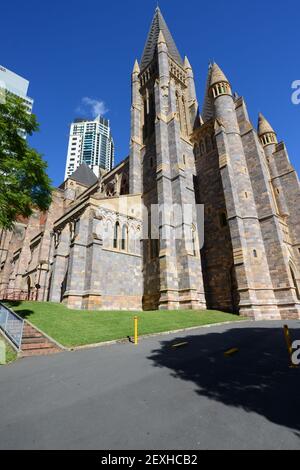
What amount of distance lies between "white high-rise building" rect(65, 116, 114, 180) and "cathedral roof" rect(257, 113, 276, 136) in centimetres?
10792

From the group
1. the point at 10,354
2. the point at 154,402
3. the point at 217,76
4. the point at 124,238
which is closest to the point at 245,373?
the point at 154,402

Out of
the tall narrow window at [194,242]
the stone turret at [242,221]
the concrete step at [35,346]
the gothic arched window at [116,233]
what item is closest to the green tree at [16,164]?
the concrete step at [35,346]

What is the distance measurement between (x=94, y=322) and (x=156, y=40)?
42439 mm

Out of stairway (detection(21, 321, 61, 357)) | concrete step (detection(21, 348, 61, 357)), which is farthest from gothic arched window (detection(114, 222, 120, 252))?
concrete step (detection(21, 348, 61, 357))

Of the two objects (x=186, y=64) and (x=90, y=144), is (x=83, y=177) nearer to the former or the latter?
(x=186, y=64)

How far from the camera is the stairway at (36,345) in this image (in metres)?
8.86

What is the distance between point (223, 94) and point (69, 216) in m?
21.0

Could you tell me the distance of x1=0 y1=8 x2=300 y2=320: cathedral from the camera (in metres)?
18.6

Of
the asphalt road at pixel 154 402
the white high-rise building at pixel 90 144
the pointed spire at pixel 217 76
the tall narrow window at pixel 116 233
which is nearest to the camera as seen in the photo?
the asphalt road at pixel 154 402

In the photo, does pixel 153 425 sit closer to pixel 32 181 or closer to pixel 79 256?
pixel 32 181

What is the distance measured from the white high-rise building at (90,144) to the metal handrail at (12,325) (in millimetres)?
124114

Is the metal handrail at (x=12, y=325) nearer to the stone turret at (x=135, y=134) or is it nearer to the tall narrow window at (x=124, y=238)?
the tall narrow window at (x=124, y=238)

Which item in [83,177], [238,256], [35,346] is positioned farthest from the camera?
[83,177]

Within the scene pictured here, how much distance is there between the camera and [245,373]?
5.54m
